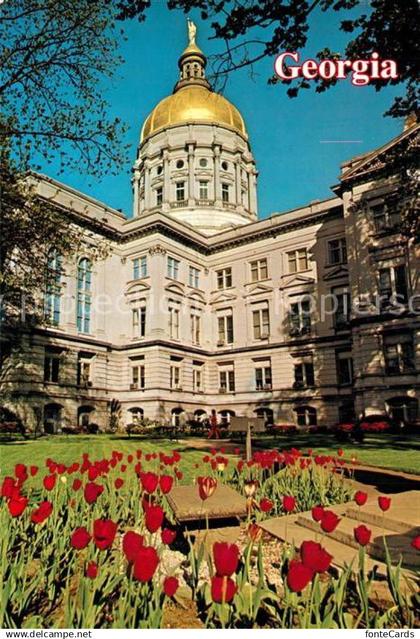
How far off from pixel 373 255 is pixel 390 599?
99.0 feet

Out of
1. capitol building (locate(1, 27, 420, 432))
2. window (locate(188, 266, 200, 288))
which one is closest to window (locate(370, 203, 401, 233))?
capitol building (locate(1, 27, 420, 432))

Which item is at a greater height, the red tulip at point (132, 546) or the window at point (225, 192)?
the window at point (225, 192)

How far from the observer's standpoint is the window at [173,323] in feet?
125

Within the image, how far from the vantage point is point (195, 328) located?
134ft

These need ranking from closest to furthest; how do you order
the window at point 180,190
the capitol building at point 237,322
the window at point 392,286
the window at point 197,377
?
the window at point 392,286 < the capitol building at point 237,322 < the window at point 197,377 < the window at point 180,190

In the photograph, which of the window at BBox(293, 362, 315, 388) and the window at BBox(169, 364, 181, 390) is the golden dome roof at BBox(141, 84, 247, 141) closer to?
the window at BBox(169, 364, 181, 390)

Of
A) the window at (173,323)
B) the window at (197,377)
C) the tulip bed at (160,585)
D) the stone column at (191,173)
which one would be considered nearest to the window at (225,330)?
the window at (197,377)

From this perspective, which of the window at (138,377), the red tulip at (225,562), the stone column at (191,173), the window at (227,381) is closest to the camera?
the red tulip at (225,562)

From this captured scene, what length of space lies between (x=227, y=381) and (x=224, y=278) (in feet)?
31.4

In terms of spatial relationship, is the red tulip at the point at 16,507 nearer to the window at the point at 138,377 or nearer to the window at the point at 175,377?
the window at the point at 138,377

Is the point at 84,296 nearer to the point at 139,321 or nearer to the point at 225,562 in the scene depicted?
the point at 139,321

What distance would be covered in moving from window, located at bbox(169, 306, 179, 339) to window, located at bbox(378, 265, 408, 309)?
16.6 meters

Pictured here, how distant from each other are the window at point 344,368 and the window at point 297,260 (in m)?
7.90

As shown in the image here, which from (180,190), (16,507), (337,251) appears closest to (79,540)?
(16,507)
